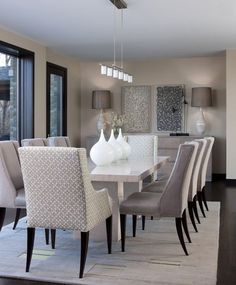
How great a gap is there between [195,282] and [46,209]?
3.90ft

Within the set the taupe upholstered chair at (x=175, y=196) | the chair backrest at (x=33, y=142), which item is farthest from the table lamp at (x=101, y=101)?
the taupe upholstered chair at (x=175, y=196)

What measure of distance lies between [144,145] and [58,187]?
2.73 meters

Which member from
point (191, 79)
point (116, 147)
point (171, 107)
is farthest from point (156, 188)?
point (191, 79)

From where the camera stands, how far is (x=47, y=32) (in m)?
6.30

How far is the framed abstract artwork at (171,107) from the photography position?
863 centimetres

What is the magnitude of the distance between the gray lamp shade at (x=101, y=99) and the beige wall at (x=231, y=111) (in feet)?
8.45

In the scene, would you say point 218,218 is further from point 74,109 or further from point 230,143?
point 74,109

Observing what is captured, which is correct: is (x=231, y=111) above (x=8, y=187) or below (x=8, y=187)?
above

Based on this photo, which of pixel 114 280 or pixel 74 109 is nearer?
pixel 114 280

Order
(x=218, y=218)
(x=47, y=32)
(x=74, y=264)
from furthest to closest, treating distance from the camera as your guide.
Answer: (x=47, y=32), (x=218, y=218), (x=74, y=264)

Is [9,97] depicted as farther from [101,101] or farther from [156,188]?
[156,188]

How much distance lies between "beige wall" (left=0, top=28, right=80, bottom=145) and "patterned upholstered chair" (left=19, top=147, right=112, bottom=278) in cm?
367

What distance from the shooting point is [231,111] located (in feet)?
25.1

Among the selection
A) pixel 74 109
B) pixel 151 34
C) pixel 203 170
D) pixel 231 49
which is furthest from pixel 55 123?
pixel 203 170
